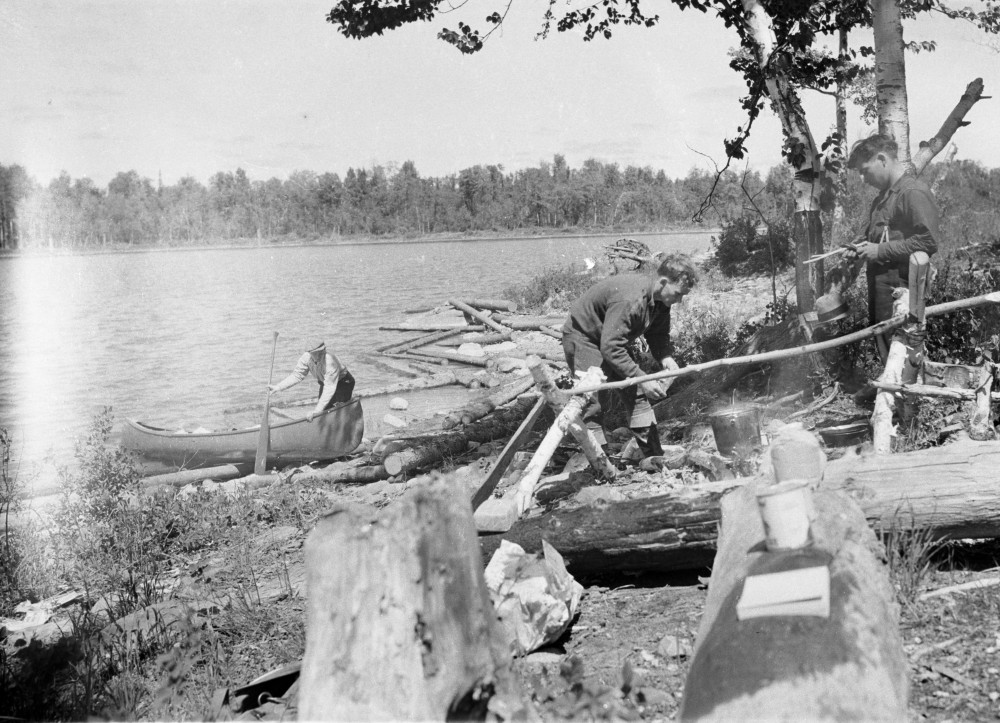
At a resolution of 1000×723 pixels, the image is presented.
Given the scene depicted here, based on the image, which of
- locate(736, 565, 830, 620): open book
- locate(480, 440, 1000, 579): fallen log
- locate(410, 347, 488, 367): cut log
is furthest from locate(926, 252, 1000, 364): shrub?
locate(410, 347, 488, 367): cut log

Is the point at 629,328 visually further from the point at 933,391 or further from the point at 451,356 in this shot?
→ the point at 451,356

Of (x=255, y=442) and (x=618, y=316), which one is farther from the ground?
(x=618, y=316)

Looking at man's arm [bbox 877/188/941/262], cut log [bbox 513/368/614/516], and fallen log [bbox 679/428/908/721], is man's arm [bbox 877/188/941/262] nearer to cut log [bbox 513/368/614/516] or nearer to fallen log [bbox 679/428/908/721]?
cut log [bbox 513/368/614/516]

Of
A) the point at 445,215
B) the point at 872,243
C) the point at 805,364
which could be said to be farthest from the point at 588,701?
the point at 445,215

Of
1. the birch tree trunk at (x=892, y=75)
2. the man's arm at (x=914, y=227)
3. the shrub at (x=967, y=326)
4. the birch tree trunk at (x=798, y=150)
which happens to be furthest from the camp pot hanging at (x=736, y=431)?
the birch tree trunk at (x=892, y=75)

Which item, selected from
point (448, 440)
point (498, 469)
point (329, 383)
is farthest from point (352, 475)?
point (498, 469)

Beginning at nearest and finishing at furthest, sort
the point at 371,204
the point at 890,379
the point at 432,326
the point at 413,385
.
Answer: the point at 890,379 < the point at 413,385 < the point at 432,326 < the point at 371,204

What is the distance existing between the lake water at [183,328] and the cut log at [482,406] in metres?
2.59

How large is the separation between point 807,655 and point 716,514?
2.13 meters

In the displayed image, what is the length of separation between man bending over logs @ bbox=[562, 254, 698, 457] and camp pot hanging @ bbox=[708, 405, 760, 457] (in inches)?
18.6

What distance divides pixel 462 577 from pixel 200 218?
72.6 meters

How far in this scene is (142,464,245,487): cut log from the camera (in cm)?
917

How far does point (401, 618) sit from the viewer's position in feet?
7.86

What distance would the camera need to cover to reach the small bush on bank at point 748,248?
15.4m
